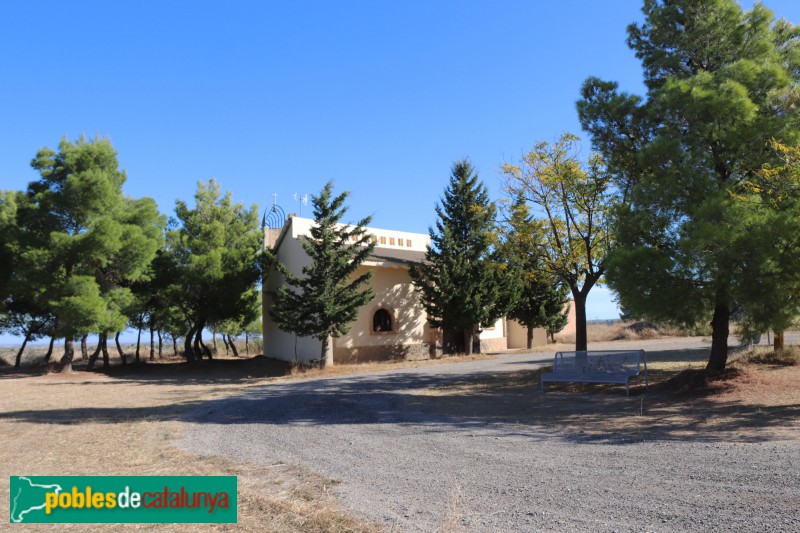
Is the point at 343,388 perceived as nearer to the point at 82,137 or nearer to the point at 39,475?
the point at 39,475

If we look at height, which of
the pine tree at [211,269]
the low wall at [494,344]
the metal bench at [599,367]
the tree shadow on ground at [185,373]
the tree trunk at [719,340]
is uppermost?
the pine tree at [211,269]

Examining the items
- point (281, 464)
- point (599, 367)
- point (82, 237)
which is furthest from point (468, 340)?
point (281, 464)

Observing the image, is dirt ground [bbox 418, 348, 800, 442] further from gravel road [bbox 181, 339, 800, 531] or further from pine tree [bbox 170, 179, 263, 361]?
pine tree [bbox 170, 179, 263, 361]

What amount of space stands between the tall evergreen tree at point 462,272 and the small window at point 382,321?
2.11 meters

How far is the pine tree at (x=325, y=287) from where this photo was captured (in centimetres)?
2170

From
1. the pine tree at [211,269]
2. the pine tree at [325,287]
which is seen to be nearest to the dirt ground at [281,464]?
the pine tree at [325,287]

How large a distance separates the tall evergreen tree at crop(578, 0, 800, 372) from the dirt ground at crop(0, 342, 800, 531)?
6.11 ft

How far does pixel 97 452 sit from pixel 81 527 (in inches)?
135

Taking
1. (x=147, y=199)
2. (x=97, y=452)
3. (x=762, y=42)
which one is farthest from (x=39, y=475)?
(x=147, y=199)

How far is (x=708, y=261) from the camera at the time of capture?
9.55 meters

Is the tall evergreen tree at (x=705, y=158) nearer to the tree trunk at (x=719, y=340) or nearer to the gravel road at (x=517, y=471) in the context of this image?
the tree trunk at (x=719, y=340)

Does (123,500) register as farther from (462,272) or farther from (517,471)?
(462,272)

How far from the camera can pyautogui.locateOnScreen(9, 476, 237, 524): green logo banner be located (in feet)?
15.7

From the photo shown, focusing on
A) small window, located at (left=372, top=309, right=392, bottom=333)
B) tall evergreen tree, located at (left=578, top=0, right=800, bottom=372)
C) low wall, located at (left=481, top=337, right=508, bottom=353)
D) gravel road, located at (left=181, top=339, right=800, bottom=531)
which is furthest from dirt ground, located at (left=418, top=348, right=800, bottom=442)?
low wall, located at (left=481, top=337, right=508, bottom=353)
